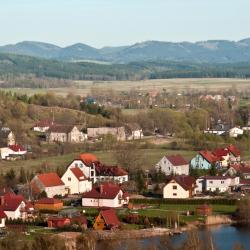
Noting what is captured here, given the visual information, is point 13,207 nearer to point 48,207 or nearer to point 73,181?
point 48,207

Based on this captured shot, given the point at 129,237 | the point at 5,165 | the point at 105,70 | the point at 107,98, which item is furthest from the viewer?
the point at 105,70

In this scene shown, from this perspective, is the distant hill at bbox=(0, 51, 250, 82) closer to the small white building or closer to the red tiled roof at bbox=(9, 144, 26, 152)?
the small white building

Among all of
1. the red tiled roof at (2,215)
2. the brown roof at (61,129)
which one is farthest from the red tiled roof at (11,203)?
the brown roof at (61,129)

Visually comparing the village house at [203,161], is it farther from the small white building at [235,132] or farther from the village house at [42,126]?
the village house at [42,126]

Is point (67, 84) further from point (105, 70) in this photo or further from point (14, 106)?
point (14, 106)

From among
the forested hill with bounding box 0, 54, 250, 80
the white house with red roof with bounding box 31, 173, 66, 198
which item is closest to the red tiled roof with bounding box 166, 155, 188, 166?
the white house with red roof with bounding box 31, 173, 66, 198

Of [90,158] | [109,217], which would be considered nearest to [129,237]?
[109,217]
